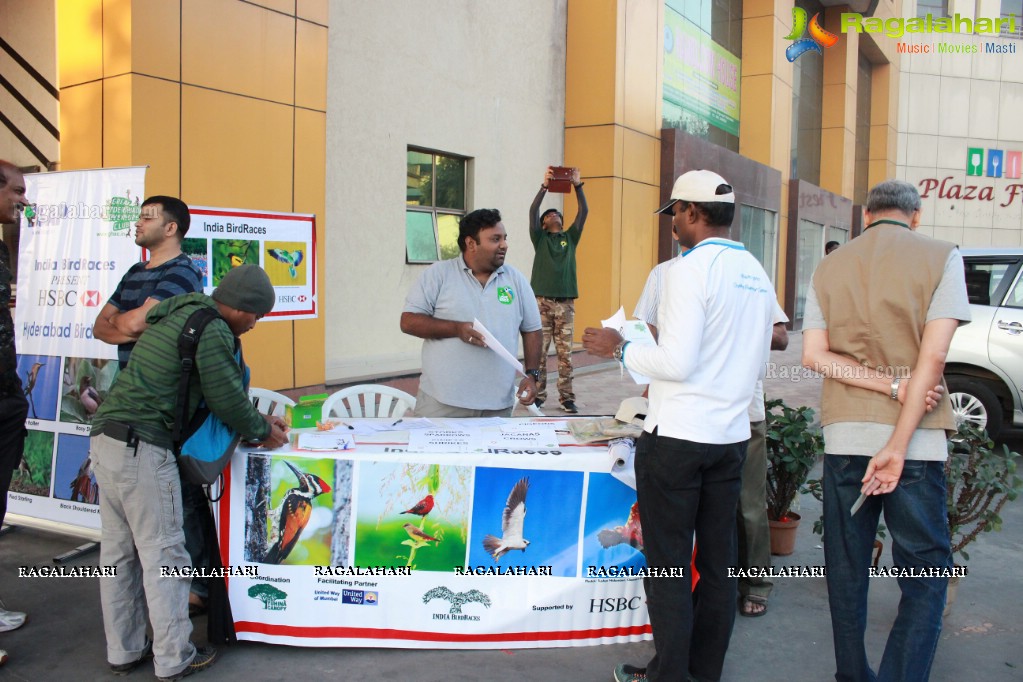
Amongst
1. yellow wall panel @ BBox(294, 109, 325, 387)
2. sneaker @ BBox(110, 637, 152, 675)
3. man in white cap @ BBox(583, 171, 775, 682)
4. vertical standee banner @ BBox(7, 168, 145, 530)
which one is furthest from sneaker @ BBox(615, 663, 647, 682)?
yellow wall panel @ BBox(294, 109, 325, 387)

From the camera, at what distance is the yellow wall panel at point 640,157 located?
12.2 metres

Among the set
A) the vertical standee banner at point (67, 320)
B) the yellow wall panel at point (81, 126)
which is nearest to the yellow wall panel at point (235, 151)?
the yellow wall panel at point (81, 126)

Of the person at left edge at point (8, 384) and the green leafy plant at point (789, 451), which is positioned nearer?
the person at left edge at point (8, 384)

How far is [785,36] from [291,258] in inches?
622

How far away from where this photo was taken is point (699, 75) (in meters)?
15.8

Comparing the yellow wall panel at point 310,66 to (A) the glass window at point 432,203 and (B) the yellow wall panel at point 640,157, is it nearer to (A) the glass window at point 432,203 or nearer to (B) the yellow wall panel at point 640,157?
(A) the glass window at point 432,203

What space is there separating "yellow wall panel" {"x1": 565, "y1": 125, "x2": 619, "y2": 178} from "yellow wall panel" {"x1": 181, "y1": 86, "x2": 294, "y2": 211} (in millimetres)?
6077

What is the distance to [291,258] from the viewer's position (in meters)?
6.00

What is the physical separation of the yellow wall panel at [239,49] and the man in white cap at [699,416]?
15.0ft

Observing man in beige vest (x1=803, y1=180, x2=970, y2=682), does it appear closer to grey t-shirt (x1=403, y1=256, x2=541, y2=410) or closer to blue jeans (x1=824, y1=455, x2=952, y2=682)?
blue jeans (x1=824, y1=455, x2=952, y2=682)

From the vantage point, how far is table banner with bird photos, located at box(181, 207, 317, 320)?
5.35 metres

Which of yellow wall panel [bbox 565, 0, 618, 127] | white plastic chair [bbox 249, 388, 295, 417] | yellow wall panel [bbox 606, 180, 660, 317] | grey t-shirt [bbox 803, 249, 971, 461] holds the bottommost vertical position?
white plastic chair [bbox 249, 388, 295, 417]

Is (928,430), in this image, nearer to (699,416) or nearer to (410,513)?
(699,416)

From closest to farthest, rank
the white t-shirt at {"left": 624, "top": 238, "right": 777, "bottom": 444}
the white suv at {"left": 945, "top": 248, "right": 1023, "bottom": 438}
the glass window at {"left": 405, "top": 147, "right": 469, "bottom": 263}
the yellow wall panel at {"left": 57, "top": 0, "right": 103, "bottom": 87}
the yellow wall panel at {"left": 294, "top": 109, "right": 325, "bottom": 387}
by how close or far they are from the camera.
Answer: the white t-shirt at {"left": 624, "top": 238, "right": 777, "bottom": 444}
the yellow wall panel at {"left": 57, "top": 0, "right": 103, "bottom": 87}
the yellow wall panel at {"left": 294, "top": 109, "right": 325, "bottom": 387}
the white suv at {"left": 945, "top": 248, "right": 1023, "bottom": 438}
the glass window at {"left": 405, "top": 147, "right": 469, "bottom": 263}
